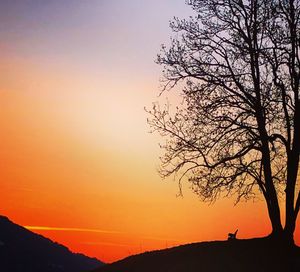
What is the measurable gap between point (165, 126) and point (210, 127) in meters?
2.19

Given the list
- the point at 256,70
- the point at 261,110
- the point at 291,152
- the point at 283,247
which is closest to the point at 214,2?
the point at 256,70

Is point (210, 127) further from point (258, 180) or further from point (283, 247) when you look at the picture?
point (283, 247)

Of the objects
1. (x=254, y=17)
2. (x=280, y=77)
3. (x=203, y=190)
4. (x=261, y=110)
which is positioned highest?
(x=254, y=17)

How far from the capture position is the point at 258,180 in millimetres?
25594

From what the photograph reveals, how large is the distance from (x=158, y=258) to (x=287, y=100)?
982cm

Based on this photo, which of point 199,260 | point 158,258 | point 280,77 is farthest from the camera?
point 280,77

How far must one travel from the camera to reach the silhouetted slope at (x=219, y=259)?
21812 mm

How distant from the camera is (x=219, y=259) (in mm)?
22562

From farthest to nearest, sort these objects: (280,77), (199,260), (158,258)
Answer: (280,77) < (158,258) < (199,260)

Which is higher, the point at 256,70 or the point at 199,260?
the point at 256,70

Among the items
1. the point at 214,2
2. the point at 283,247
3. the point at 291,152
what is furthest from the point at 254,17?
the point at 283,247

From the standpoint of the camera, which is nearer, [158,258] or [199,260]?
[199,260]

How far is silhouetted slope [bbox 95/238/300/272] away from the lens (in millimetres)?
21812

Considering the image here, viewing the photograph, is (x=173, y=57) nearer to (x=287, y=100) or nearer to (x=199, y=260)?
(x=287, y=100)
